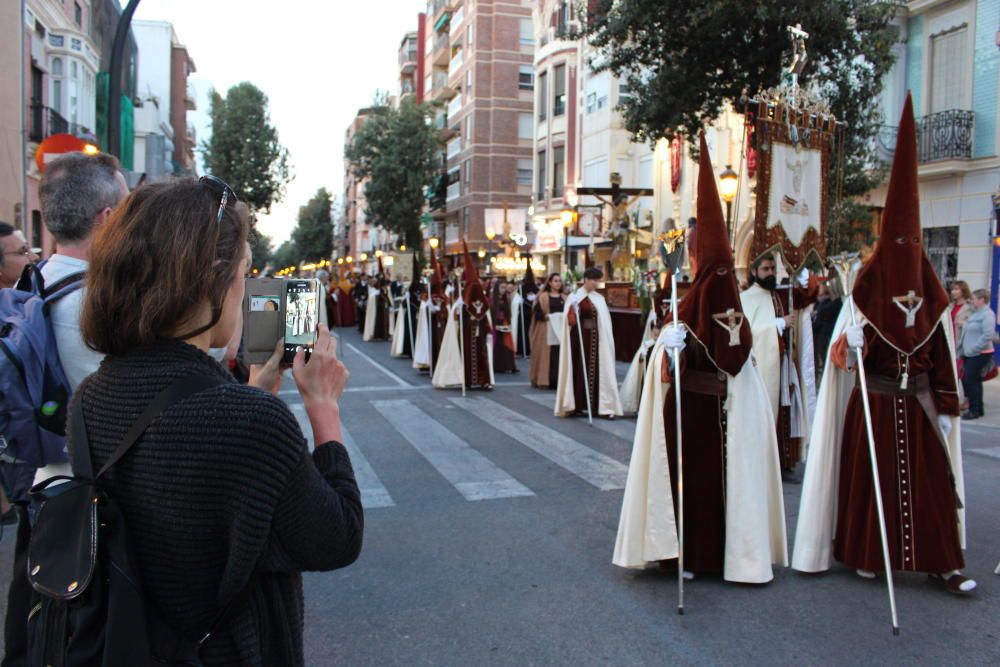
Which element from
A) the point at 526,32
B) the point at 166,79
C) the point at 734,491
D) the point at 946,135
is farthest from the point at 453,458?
the point at 166,79

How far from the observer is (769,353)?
24.3 feet

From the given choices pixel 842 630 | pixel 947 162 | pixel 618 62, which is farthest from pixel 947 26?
pixel 842 630

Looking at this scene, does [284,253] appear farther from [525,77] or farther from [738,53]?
[738,53]

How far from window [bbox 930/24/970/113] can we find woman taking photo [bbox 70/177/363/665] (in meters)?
19.9

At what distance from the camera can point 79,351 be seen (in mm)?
2832

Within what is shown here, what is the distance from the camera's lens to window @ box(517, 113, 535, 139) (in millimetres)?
49219

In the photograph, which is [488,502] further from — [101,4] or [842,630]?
[101,4]

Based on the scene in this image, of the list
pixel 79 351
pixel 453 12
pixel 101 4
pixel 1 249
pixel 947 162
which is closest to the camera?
pixel 79 351

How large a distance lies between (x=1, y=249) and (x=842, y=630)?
16.6ft

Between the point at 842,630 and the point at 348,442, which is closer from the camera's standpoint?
the point at 842,630

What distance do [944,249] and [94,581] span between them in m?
19.9

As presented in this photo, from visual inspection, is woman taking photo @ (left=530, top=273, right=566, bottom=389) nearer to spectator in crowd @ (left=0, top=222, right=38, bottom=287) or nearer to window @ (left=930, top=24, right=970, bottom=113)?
spectator in crowd @ (left=0, top=222, right=38, bottom=287)

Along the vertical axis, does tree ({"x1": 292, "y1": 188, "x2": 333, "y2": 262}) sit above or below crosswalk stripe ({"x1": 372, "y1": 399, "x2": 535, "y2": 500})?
above

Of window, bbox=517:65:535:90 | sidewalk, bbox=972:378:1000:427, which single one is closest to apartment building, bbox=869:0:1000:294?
sidewalk, bbox=972:378:1000:427
